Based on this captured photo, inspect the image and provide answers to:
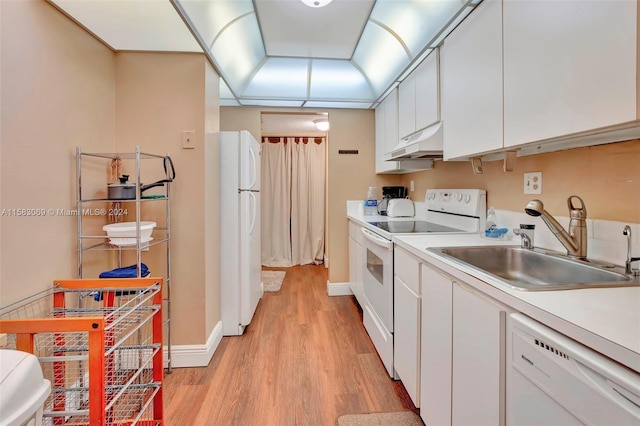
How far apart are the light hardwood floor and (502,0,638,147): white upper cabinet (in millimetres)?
1573

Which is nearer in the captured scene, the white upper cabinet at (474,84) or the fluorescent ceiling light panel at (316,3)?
the white upper cabinet at (474,84)

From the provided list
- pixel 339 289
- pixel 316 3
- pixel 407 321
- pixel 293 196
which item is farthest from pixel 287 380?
pixel 293 196

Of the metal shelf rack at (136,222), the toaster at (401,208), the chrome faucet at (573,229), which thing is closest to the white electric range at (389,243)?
the toaster at (401,208)

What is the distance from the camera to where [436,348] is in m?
1.28

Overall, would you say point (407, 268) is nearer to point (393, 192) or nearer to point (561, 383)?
point (561, 383)

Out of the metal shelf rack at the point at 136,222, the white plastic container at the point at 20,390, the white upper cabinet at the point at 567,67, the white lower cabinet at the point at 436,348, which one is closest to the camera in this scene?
the white plastic container at the point at 20,390

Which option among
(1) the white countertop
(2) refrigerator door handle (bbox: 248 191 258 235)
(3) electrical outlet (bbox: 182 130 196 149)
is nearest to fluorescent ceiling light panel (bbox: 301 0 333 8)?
(3) electrical outlet (bbox: 182 130 196 149)

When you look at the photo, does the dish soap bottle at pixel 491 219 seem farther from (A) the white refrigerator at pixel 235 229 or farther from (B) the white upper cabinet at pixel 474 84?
(A) the white refrigerator at pixel 235 229

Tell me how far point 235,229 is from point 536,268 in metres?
2.01

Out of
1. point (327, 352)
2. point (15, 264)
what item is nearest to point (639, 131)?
point (327, 352)

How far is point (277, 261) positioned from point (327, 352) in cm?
272

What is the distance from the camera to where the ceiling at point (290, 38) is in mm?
1592

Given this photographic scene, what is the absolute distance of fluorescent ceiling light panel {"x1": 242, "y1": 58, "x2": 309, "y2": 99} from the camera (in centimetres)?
277

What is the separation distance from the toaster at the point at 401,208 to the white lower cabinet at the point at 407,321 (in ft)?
3.82
